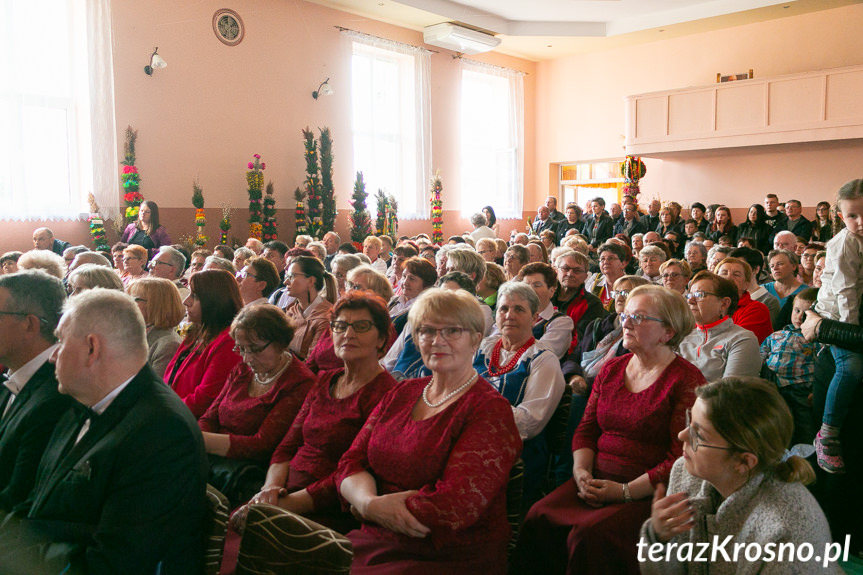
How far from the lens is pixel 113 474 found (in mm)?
1632

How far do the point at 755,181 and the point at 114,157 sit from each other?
35.5ft

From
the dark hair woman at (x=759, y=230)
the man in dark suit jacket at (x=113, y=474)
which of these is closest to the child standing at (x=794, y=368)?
the man in dark suit jacket at (x=113, y=474)

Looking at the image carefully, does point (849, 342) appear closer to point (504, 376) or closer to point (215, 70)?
point (504, 376)

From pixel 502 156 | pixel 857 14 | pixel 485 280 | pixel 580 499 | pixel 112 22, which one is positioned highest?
pixel 857 14

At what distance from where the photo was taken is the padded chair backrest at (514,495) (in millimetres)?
1953

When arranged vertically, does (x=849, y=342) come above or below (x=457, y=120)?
below

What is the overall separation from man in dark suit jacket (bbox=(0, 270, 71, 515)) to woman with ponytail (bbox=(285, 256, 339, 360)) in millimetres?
1570

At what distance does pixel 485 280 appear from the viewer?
4.62m

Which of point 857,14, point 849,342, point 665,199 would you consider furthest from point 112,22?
point 857,14

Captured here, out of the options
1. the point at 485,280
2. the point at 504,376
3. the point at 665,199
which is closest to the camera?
the point at 504,376

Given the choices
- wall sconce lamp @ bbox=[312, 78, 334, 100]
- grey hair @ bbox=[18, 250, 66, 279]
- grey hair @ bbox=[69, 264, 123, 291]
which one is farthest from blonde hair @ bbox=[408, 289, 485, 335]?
wall sconce lamp @ bbox=[312, 78, 334, 100]

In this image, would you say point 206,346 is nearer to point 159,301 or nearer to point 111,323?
point 159,301

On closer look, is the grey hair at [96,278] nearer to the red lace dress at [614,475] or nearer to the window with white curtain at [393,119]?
the red lace dress at [614,475]

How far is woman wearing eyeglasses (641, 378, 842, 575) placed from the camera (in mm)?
1498
